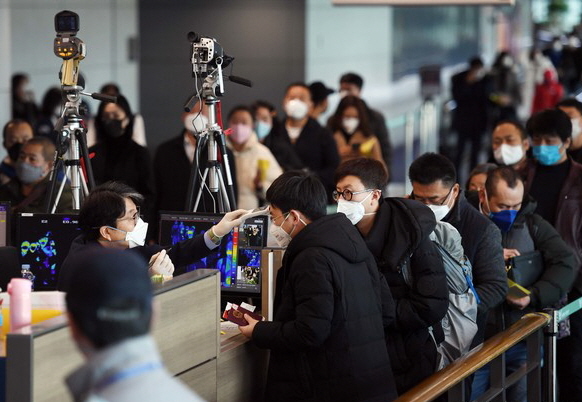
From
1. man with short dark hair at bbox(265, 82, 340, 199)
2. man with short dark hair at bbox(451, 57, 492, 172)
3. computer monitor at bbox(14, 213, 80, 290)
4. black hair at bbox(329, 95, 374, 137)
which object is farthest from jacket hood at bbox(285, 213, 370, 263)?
man with short dark hair at bbox(451, 57, 492, 172)

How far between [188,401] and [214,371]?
1860 millimetres

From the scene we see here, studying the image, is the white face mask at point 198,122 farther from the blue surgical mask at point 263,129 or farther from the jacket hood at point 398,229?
the blue surgical mask at point 263,129

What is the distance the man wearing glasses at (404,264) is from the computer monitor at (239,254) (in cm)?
Result: 42

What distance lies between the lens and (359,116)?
8.73 metres

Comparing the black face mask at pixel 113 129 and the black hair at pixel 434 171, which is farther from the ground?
the black face mask at pixel 113 129

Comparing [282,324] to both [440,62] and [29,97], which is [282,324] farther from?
[440,62]

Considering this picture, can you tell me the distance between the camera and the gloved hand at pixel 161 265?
4066 millimetres

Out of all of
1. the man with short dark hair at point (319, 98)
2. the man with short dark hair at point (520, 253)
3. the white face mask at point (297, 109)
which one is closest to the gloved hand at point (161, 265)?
the man with short dark hair at point (520, 253)

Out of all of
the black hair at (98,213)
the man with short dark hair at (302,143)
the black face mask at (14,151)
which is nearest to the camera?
the black hair at (98,213)

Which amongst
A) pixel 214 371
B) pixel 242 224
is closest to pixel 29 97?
pixel 242 224

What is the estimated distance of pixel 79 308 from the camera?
197 cm

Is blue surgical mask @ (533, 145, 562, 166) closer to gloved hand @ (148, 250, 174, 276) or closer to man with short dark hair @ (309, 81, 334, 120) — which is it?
gloved hand @ (148, 250, 174, 276)

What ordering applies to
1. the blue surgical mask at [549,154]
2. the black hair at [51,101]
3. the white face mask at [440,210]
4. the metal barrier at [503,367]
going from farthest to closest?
the black hair at [51,101] → the blue surgical mask at [549,154] → the white face mask at [440,210] → the metal barrier at [503,367]

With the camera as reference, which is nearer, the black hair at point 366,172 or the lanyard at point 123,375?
the lanyard at point 123,375
